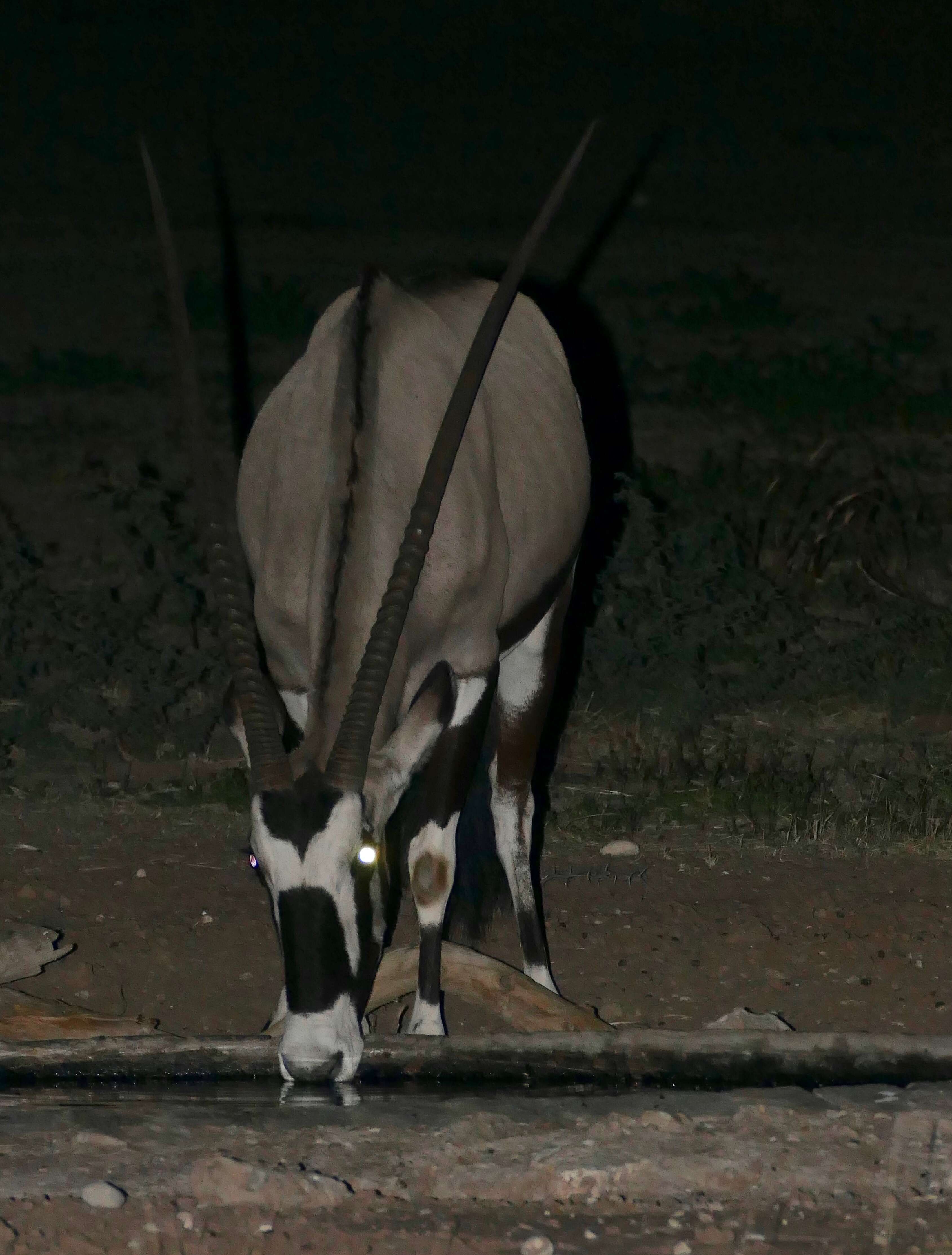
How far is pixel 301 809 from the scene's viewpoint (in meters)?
3.45

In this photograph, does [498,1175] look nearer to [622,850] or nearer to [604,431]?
[622,850]

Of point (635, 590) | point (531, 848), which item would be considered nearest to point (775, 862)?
point (531, 848)

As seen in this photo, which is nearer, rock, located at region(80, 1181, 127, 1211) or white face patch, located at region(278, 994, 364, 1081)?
rock, located at region(80, 1181, 127, 1211)

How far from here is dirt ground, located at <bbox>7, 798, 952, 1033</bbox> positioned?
14.4 ft

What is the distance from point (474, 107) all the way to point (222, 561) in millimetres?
13304

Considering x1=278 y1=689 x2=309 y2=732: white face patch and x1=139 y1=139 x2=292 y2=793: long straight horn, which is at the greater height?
x1=139 y1=139 x2=292 y2=793: long straight horn

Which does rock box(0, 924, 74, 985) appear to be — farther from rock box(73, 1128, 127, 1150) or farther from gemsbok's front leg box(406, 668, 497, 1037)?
rock box(73, 1128, 127, 1150)

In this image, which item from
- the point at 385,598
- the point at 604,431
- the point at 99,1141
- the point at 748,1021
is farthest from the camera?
the point at 604,431

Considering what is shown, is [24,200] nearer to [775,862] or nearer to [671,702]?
[671,702]

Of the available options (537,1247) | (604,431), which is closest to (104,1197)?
(537,1247)

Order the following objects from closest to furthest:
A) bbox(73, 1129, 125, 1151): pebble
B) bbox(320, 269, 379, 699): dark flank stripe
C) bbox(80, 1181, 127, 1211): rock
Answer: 1. bbox(80, 1181, 127, 1211): rock
2. bbox(73, 1129, 125, 1151): pebble
3. bbox(320, 269, 379, 699): dark flank stripe

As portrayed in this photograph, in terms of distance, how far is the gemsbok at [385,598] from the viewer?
11.3ft

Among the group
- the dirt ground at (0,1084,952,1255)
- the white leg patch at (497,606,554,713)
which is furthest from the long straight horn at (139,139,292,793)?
the white leg patch at (497,606,554,713)

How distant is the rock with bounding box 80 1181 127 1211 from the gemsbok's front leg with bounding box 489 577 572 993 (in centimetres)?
200
